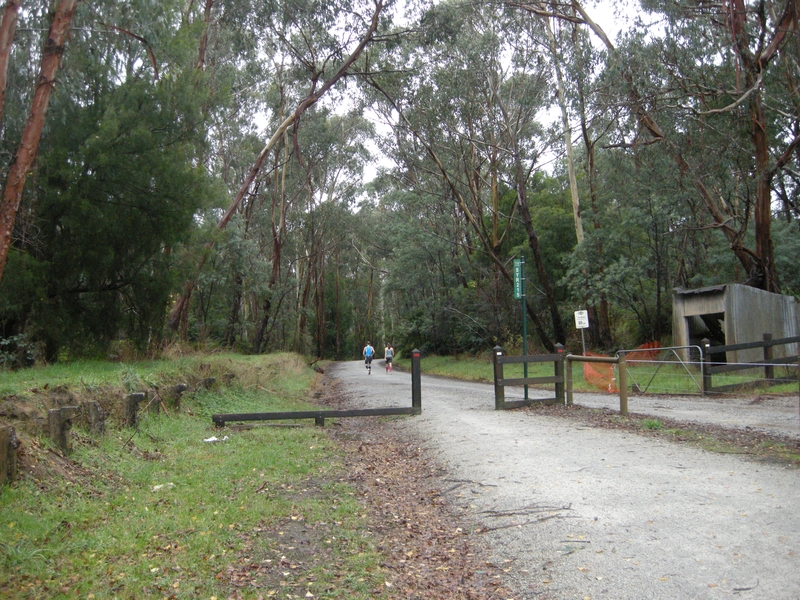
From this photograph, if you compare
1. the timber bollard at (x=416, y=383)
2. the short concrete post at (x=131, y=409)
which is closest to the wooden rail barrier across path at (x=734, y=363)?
the timber bollard at (x=416, y=383)

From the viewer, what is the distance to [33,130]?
34.1 feet

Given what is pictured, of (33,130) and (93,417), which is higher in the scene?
(33,130)

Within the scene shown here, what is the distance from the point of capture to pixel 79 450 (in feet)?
23.1

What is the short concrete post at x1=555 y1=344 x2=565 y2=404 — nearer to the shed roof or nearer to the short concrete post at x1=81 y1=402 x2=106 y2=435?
the shed roof

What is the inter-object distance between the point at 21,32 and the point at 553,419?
1198cm

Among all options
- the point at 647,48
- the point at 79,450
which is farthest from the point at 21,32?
the point at 647,48

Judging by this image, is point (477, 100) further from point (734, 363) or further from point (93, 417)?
point (93, 417)

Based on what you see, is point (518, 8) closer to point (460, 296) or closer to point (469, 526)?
point (460, 296)

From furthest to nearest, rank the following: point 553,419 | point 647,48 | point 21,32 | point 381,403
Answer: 1. point 647,48
2. point 381,403
3. point 21,32
4. point 553,419

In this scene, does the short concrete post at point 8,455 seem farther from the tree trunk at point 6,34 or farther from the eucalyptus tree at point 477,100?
the eucalyptus tree at point 477,100

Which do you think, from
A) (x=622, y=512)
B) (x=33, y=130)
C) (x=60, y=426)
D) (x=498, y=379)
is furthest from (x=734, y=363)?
(x=33, y=130)

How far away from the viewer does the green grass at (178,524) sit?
448 centimetres

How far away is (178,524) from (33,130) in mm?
7415

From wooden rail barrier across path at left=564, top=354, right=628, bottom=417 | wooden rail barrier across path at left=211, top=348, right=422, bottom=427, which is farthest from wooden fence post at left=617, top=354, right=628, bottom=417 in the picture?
wooden rail barrier across path at left=211, top=348, right=422, bottom=427
